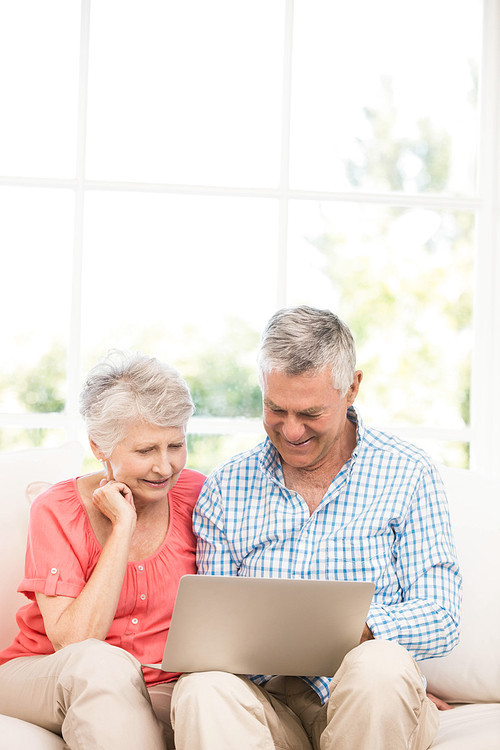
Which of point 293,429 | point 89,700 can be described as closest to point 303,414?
point 293,429

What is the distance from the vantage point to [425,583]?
5.76ft

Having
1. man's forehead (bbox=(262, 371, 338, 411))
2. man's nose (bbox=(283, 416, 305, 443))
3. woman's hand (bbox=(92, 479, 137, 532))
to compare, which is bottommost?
woman's hand (bbox=(92, 479, 137, 532))

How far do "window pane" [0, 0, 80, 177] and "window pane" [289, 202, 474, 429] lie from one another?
93 cm

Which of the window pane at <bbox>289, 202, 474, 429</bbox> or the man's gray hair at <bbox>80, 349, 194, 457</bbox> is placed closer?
the man's gray hair at <bbox>80, 349, 194, 457</bbox>

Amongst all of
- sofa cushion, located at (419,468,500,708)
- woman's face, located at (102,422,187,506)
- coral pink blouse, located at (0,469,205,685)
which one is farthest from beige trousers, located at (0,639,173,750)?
sofa cushion, located at (419,468,500,708)

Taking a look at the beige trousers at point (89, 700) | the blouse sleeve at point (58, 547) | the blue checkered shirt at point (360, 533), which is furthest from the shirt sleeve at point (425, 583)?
the blouse sleeve at point (58, 547)

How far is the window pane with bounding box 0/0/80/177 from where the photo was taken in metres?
3.06

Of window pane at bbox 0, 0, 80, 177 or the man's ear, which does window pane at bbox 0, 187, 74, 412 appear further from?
the man's ear

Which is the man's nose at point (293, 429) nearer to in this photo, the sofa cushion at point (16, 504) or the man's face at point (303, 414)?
the man's face at point (303, 414)

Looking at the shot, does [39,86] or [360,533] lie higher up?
[39,86]

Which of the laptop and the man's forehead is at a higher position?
the man's forehead

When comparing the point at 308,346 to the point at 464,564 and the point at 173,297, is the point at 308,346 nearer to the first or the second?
the point at 464,564

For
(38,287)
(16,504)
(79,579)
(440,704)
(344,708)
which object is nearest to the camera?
(344,708)

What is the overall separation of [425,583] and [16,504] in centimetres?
101
